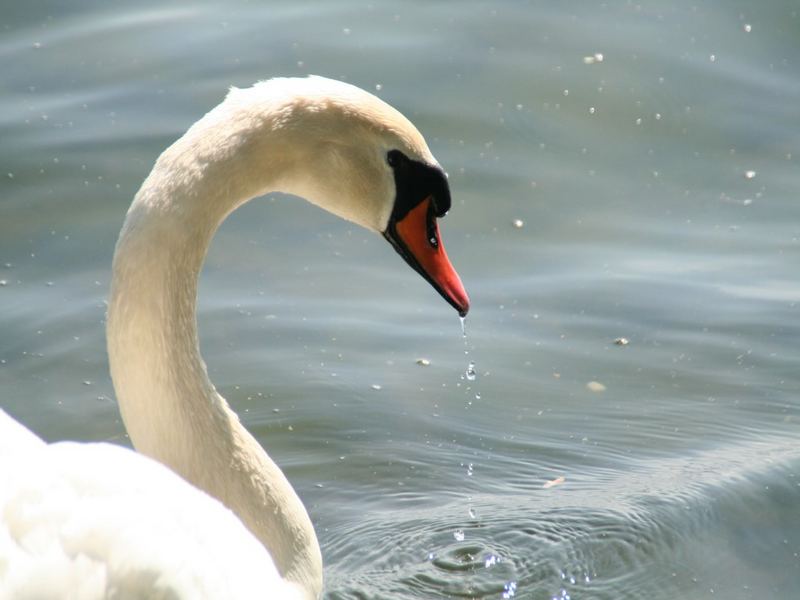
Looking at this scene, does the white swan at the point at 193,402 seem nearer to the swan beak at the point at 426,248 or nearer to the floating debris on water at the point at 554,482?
the swan beak at the point at 426,248

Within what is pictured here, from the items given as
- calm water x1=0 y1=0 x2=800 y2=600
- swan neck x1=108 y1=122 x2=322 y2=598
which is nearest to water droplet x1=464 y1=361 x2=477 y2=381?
calm water x1=0 y1=0 x2=800 y2=600

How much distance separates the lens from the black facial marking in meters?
4.64

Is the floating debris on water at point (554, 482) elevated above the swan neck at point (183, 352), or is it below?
below

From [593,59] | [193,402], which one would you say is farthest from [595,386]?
[593,59]

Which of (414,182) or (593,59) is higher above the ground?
(414,182)

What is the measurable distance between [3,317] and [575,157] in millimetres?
3019

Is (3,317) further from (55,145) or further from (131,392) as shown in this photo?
(131,392)

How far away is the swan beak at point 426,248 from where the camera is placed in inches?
192

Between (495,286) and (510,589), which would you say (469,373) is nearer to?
(495,286)

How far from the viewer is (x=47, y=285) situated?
22.8 ft

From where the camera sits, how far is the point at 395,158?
15.2 feet

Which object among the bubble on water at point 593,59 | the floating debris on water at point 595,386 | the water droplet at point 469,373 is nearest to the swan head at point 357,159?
the water droplet at point 469,373

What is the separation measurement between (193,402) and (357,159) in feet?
2.81

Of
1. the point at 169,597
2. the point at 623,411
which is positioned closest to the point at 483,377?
the point at 623,411
